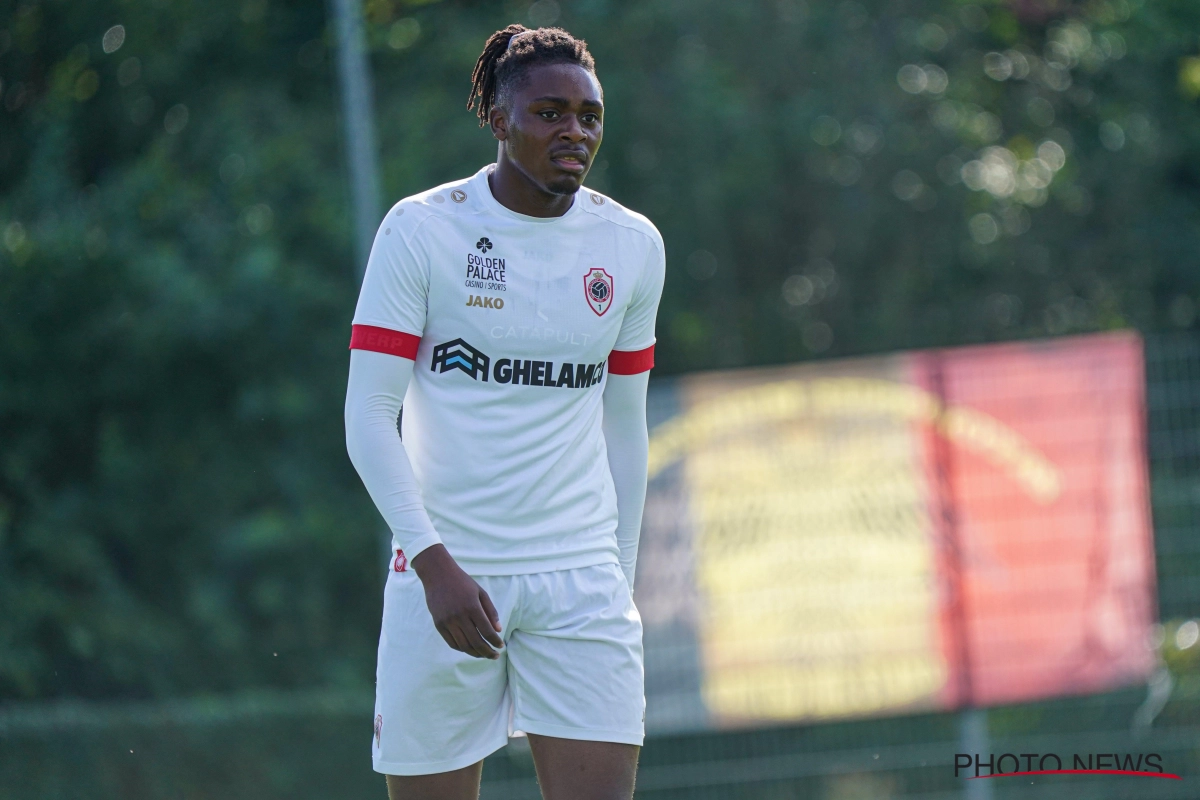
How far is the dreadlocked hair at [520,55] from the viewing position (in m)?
3.16

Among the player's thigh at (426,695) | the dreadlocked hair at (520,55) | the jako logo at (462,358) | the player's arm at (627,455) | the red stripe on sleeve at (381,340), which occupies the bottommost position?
the player's thigh at (426,695)

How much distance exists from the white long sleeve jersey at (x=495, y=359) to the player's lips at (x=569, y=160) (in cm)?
16

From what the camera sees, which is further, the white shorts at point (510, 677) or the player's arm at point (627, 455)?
the player's arm at point (627, 455)

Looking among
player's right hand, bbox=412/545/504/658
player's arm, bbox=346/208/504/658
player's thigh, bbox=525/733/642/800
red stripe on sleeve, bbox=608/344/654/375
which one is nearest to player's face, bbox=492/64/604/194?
player's arm, bbox=346/208/504/658

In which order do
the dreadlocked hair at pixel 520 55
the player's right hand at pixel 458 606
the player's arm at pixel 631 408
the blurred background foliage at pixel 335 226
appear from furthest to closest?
the blurred background foliage at pixel 335 226, the player's arm at pixel 631 408, the dreadlocked hair at pixel 520 55, the player's right hand at pixel 458 606

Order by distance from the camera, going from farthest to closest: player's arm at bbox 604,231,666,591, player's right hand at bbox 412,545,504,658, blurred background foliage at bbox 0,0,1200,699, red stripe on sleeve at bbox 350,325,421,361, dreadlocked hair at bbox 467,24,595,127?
1. blurred background foliage at bbox 0,0,1200,699
2. player's arm at bbox 604,231,666,591
3. dreadlocked hair at bbox 467,24,595,127
4. red stripe on sleeve at bbox 350,325,421,361
5. player's right hand at bbox 412,545,504,658

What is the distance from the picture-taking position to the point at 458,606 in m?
2.87

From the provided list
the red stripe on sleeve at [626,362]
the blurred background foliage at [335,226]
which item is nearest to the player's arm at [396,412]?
the red stripe on sleeve at [626,362]

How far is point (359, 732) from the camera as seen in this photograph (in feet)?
26.7

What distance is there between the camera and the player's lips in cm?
310

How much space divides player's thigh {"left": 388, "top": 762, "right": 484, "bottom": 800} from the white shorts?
2cm

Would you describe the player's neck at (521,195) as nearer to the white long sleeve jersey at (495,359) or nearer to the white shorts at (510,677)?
the white long sleeve jersey at (495,359)

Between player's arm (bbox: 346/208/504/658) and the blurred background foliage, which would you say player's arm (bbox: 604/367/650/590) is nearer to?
player's arm (bbox: 346/208/504/658)

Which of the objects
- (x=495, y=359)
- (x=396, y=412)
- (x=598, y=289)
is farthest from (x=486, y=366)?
(x=598, y=289)
